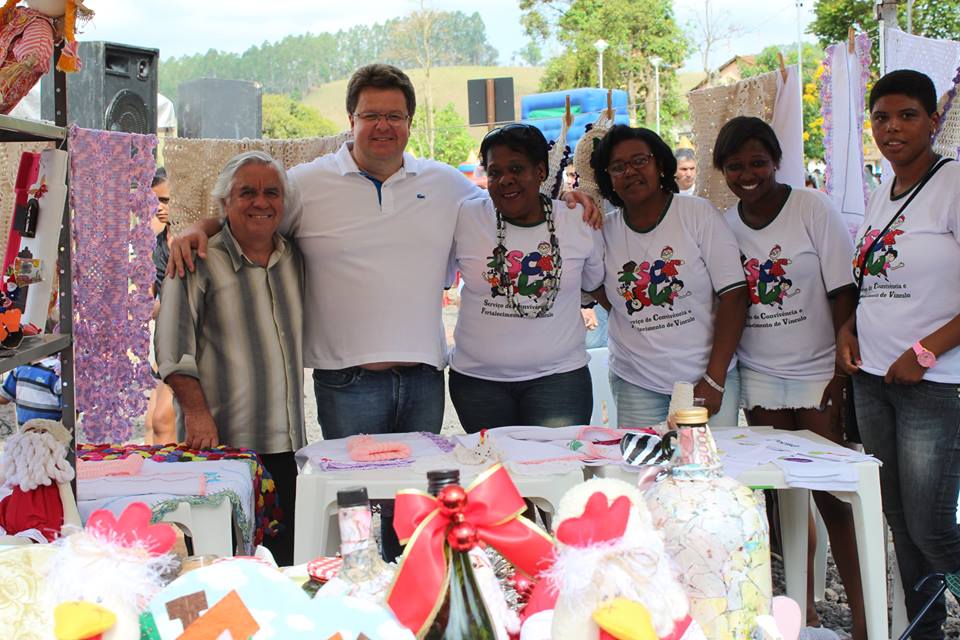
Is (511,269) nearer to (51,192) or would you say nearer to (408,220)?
(408,220)

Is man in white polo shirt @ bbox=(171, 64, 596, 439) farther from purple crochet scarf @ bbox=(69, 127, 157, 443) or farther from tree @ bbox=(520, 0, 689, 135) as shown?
tree @ bbox=(520, 0, 689, 135)

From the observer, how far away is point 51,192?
6.53 feet

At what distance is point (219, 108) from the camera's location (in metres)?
5.53

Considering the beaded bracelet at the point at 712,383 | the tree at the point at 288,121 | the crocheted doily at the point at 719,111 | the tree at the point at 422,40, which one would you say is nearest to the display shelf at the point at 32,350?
the beaded bracelet at the point at 712,383

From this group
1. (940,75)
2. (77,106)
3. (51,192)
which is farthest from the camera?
(77,106)

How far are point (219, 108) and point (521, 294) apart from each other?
10.6ft

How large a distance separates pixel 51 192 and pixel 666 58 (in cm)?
3054

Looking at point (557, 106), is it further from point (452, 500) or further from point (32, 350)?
point (452, 500)

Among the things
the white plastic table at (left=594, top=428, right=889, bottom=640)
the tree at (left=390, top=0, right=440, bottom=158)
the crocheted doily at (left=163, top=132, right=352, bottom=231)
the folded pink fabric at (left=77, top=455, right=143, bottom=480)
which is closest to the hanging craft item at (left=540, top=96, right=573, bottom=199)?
the crocheted doily at (left=163, top=132, right=352, bottom=231)

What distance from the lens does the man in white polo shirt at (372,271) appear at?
2951mm

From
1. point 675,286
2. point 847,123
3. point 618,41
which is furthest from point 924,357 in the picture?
point 618,41

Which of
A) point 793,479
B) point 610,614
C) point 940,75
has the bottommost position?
point 793,479

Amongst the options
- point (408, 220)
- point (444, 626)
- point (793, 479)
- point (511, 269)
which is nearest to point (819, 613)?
point (793, 479)

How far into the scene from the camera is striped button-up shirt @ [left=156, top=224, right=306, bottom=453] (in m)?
2.74
